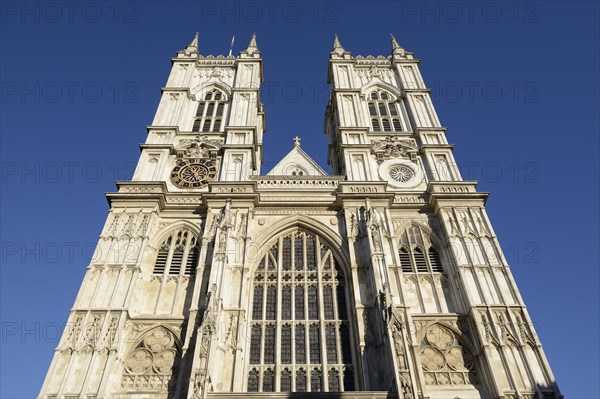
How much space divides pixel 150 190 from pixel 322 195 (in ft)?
26.7

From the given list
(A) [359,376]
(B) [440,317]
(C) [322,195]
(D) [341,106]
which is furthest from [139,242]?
(D) [341,106]

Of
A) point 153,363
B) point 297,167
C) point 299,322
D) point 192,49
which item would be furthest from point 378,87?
point 153,363

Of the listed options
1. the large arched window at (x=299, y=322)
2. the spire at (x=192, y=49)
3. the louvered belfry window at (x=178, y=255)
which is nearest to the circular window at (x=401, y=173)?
the large arched window at (x=299, y=322)

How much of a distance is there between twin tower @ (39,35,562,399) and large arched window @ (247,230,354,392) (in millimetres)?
60

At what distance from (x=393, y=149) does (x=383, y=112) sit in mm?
4239

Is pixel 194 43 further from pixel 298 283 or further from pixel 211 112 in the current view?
pixel 298 283

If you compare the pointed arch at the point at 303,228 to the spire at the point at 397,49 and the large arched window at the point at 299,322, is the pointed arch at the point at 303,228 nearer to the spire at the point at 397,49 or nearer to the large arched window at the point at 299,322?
the large arched window at the point at 299,322

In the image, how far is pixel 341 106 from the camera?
2852 cm

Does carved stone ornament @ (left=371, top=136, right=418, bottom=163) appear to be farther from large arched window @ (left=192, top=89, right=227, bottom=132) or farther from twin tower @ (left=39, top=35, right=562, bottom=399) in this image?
large arched window @ (left=192, top=89, right=227, bottom=132)

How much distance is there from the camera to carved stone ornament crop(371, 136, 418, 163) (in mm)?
25516

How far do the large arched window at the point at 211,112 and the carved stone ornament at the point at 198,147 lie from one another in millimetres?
1575

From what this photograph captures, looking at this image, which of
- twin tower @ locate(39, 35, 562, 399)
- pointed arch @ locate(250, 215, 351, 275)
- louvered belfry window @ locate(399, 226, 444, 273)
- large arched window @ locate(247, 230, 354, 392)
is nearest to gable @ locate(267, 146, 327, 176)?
twin tower @ locate(39, 35, 562, 399)

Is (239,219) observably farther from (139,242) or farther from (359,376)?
(359,376)

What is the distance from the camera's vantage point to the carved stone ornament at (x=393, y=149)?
25516mm
